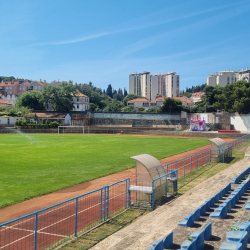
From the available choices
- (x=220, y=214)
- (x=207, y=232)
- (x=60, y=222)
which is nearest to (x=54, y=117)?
(x=60, y=222)

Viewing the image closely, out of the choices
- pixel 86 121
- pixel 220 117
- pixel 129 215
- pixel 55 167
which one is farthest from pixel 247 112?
pixel 129 215

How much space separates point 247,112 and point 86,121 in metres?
43.0

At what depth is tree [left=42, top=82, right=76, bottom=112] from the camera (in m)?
94.0

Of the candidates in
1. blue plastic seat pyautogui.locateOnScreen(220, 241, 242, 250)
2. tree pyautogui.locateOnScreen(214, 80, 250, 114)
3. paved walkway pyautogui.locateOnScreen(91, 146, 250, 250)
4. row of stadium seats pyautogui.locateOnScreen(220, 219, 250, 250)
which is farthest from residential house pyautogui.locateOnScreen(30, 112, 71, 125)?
blue plastic seat pyautogui.locateOnScreen(220, 241, 242, 250)

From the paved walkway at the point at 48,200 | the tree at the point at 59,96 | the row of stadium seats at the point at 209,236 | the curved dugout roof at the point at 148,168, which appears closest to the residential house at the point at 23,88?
the tree at the point at 59,96

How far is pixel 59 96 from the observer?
95.2m

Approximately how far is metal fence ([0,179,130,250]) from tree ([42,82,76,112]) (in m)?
82.5

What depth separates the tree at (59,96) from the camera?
94.0 metres

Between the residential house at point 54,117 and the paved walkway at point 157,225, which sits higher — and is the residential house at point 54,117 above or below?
above

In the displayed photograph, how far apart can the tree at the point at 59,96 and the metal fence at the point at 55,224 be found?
8247cm

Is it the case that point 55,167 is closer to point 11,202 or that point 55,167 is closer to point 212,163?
point 11,202

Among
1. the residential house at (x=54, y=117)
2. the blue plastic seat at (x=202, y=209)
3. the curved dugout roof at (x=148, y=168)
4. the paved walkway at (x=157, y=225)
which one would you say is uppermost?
the residential house at (x=54, y=117)

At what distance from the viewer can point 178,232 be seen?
9.33m

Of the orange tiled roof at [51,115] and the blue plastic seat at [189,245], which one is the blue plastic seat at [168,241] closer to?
the blue plastic seat at [189,245]
